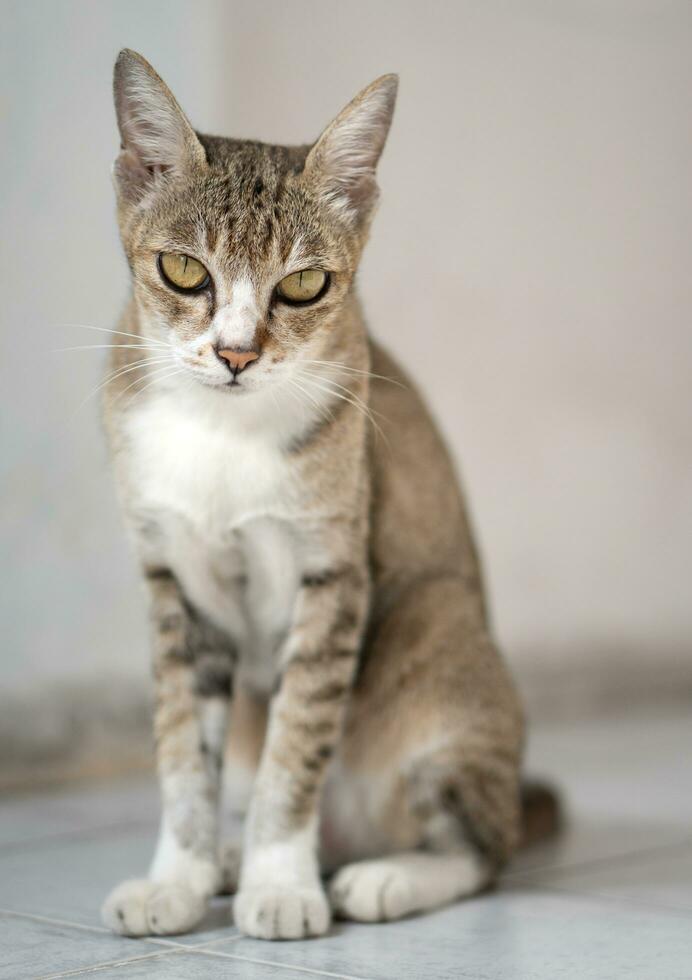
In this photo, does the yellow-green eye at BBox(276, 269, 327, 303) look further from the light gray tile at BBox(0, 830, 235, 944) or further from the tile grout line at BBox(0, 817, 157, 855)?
the tile grout line at BBox(0, 817, 157, 855)

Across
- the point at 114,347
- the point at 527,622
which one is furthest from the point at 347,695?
the point at 527,622

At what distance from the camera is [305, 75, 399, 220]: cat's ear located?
1.81 meters

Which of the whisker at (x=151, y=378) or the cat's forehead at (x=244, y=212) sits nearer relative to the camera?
the cat's forehead at (x=244, y=212)

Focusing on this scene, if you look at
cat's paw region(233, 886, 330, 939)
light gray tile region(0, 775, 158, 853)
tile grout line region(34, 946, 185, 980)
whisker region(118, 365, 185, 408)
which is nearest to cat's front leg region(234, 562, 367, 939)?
cat's paw region(233, 886, 330, 939)

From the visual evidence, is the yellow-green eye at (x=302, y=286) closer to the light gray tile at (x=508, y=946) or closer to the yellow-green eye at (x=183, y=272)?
the yellow-green eye at (x=183, y=272)

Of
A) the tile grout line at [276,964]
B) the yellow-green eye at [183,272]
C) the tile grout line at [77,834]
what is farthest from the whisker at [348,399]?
the tile grout line at [77,834]

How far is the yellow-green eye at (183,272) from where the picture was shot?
5.63 feet

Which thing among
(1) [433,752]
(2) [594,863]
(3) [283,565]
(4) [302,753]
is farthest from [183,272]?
(2) [594,863]

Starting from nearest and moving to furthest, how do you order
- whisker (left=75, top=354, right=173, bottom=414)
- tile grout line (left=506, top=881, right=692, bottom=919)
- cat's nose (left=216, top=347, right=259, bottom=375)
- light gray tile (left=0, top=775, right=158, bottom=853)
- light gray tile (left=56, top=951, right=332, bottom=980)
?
light gray tile (left=56, top=951, right=332, bottom=980), cat's nose (left=216, top=347, right=259, bottom=375), whisker (left=75, top=354, right=173, bottom=414), tile grout line (left=506, top=881, right=692, bottom=919), light gray tile (left=0, top=775, right=158, bottom=853)

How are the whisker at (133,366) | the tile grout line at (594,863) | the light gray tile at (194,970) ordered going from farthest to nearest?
the tile grout line at (594,863) < the whisker at (133,366) < the light gray tile at (194,970)

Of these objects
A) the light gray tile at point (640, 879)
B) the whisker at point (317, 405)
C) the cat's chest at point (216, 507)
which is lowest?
the light gray tile at point (640, 879)

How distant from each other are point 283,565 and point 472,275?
235cm

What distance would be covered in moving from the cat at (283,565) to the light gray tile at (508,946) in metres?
0.06

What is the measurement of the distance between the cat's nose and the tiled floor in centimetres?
76
